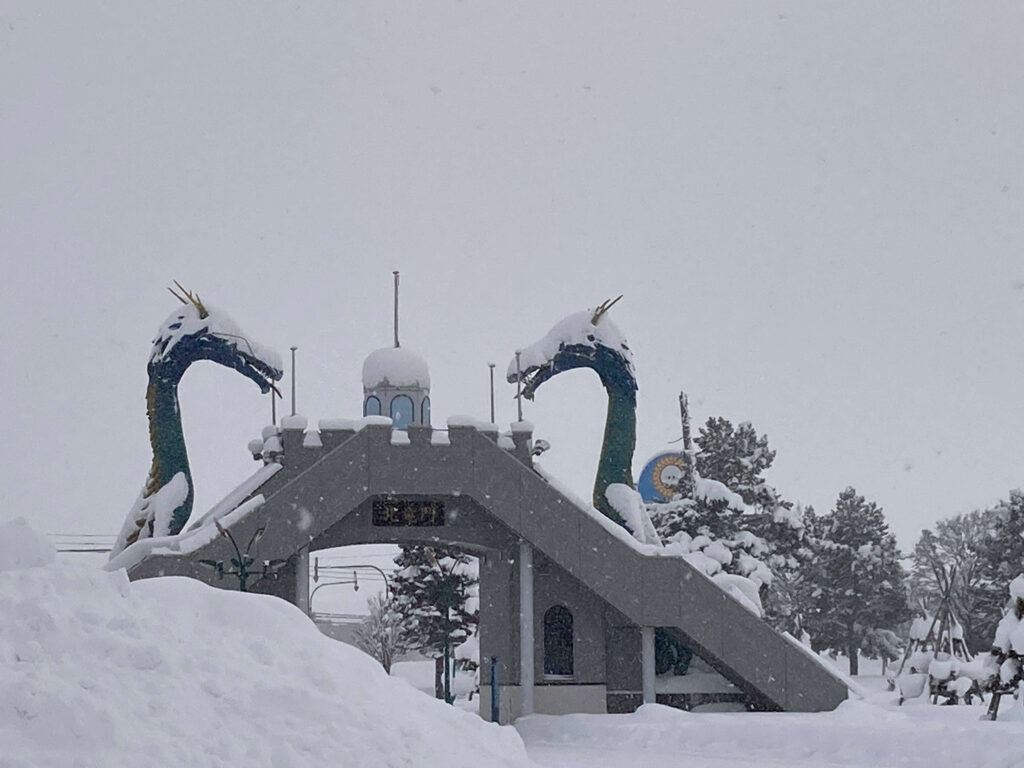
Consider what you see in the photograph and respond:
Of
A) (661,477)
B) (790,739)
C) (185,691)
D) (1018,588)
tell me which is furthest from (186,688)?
(661,477)

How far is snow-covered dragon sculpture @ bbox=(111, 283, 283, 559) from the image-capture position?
1300 inches

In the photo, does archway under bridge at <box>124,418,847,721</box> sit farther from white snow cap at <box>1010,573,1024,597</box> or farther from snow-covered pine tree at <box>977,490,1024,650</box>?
snow-covered pine tree at <box>977,490,1024,650</box>

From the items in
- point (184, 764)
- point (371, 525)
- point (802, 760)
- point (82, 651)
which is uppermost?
point (371, 525)

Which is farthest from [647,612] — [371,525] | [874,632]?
[874,632]

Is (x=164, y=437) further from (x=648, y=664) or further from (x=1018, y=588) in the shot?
(x=1018, y=588)

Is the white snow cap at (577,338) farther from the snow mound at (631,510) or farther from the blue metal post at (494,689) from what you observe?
the blue metal post at (494,689)

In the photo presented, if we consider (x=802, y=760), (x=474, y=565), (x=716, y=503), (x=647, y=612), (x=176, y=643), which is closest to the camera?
(x=176, y=643)

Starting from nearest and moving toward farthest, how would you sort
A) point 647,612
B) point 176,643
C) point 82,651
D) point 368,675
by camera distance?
point 82,651
point 176,643
point 368,675
point 647,612

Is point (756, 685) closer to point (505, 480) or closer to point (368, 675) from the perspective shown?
point (505, 480)

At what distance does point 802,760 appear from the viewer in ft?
67.2

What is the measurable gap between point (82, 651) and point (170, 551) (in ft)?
58.2

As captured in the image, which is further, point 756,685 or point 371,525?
point 371,525

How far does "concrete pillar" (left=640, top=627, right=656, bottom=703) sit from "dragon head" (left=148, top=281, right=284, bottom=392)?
11.9m

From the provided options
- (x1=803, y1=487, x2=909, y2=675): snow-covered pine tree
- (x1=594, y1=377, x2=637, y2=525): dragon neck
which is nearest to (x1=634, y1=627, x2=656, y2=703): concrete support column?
(x1=594, y1=377, x2=637, y2=525): dragon neck
